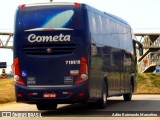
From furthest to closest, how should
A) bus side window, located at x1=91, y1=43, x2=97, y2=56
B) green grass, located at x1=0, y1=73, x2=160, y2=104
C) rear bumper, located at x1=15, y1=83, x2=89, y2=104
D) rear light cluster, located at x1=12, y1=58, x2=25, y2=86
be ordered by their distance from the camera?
1. green grass, located at x1=0, y1=73, x2=160, y2=104
2. bus side window, located at x1=91, y1=43, x2=97, y2=56
3. rear light cluster, located at x1=12, y1=58, x2=25, y2=86
4. rear bumper, located at x1=15, y1=83, x2=89, y2=104

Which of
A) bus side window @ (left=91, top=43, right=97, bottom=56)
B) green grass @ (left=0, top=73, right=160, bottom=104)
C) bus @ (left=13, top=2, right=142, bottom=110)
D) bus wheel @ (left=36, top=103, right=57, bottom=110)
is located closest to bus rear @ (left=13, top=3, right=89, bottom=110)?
bus @ (left=13, top=2, right=142, bottom=110)

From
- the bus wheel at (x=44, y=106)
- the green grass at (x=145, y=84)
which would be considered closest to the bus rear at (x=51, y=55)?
the bus wheel at (x=44, y=106)

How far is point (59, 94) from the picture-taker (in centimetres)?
1844

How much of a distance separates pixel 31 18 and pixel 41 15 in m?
0.36

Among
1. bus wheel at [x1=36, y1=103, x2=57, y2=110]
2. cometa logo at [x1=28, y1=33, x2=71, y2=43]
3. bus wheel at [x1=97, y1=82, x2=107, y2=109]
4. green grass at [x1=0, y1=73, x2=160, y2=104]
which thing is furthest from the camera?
green grass at [x1=0, y1=73, x2=160, y2=104]

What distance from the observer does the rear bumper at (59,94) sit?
60.4 ft

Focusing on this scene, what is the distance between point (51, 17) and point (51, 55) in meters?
1.27

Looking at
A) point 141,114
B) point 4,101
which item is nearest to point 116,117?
point 141,114

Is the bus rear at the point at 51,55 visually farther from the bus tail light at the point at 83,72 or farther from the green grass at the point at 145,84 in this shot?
the green grass at the point at 145,84

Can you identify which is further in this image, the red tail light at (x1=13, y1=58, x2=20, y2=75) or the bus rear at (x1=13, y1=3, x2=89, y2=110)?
the red tail light at (x1=13, y1=58, x2=20, y2=75)

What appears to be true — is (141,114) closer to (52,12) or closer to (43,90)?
(43,90)


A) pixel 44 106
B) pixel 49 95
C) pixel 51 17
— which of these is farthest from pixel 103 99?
pixel 51 17

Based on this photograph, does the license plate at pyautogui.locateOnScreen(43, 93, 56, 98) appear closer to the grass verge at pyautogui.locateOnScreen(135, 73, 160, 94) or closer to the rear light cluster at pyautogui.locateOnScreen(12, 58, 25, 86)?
the rear light cluster at pyautogui.locateOnScreen(12, 58, 25, 86)

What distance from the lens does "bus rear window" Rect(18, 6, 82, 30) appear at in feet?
61.4
